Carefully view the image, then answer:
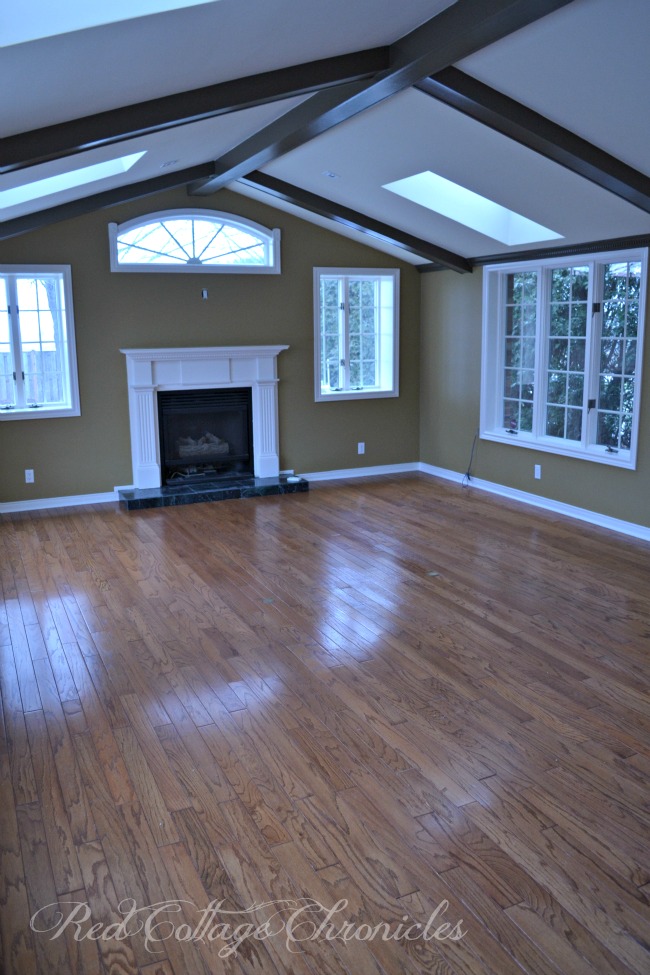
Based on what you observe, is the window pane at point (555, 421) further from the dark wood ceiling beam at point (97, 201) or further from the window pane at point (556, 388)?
the dark wood ceiling beam at point (97, 201)

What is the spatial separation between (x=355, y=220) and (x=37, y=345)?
3.11 m

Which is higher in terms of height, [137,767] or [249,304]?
[249,304]

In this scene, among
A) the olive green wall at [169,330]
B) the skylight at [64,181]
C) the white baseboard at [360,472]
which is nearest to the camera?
the skylight at [64,181]

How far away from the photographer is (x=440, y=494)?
7.58 metres

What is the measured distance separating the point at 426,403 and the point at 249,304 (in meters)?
2.26

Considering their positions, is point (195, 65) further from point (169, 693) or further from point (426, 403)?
point (426, 403)

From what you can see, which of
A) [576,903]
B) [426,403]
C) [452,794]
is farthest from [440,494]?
[576,903]

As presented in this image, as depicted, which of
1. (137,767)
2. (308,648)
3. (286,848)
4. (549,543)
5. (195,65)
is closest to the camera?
(286,848)

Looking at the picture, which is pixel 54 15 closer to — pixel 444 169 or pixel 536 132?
pixel 536 132

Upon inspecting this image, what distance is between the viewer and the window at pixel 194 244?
23.3ft

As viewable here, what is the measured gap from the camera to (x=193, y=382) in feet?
24.4

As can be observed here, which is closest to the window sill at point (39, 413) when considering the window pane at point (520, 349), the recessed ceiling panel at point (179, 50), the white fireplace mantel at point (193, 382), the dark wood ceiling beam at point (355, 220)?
the white fireplace mantel at point (193, 382)

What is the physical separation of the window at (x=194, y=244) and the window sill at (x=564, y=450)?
9.01ft

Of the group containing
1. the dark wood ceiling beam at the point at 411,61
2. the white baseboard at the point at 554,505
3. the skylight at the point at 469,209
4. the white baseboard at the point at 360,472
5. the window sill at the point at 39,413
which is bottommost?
the white baseboard at the point at 554,505
